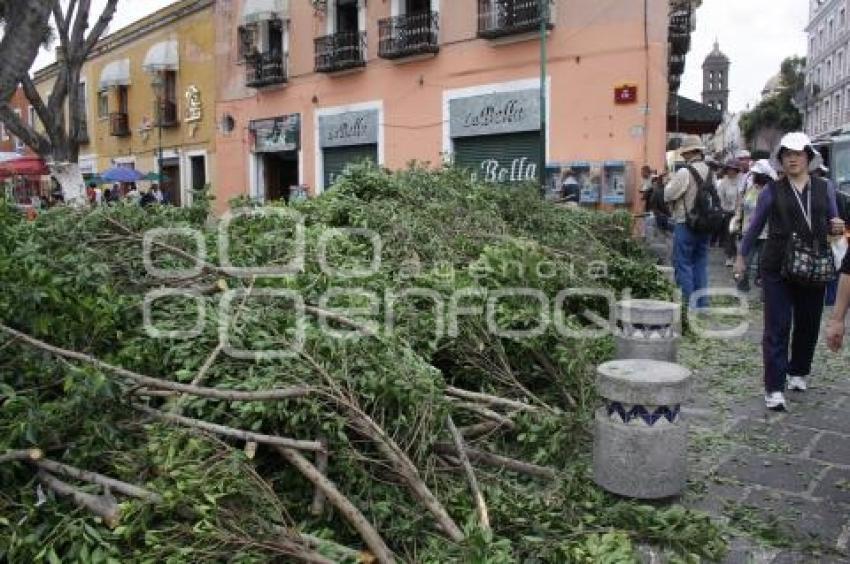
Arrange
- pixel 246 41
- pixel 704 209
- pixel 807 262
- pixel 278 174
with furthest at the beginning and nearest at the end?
pixel 278 174 < pixel 246 41 < pixel 704 209 < pixel 807 262

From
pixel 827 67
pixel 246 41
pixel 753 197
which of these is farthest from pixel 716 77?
pixel 753 197

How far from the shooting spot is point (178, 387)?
3.30 metres

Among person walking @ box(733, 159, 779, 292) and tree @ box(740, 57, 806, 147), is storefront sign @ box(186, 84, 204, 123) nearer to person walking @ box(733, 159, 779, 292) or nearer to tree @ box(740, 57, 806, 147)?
person walking @ box(733, 159, 779, 292)

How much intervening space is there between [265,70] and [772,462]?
18355mm

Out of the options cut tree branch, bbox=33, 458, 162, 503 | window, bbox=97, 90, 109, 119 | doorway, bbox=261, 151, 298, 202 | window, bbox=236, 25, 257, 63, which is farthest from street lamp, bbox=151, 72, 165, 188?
cut tree branch, bbox=33, 458, 162, 503

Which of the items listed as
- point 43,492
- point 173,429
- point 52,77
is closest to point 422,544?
point 173,429

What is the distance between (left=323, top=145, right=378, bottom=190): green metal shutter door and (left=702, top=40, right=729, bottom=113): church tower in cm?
6411

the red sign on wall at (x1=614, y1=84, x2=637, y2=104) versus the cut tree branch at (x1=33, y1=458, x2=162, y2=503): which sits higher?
the red sign on wall at (x1=614, y1=84, x2=637, y2=104)

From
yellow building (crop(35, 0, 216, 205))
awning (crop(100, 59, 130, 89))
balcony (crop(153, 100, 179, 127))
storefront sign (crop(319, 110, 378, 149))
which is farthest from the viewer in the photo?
awning (crop(100, 59, 130, 89))

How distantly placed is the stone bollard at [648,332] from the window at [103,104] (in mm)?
26940

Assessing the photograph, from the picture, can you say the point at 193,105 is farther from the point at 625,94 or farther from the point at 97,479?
the point at 97,479

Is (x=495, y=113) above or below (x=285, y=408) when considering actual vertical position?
above

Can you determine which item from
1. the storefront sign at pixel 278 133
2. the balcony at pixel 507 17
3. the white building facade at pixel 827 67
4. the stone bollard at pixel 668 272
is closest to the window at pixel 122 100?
the storefront sign at pixel 278 133

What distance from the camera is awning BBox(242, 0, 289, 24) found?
1925cm
